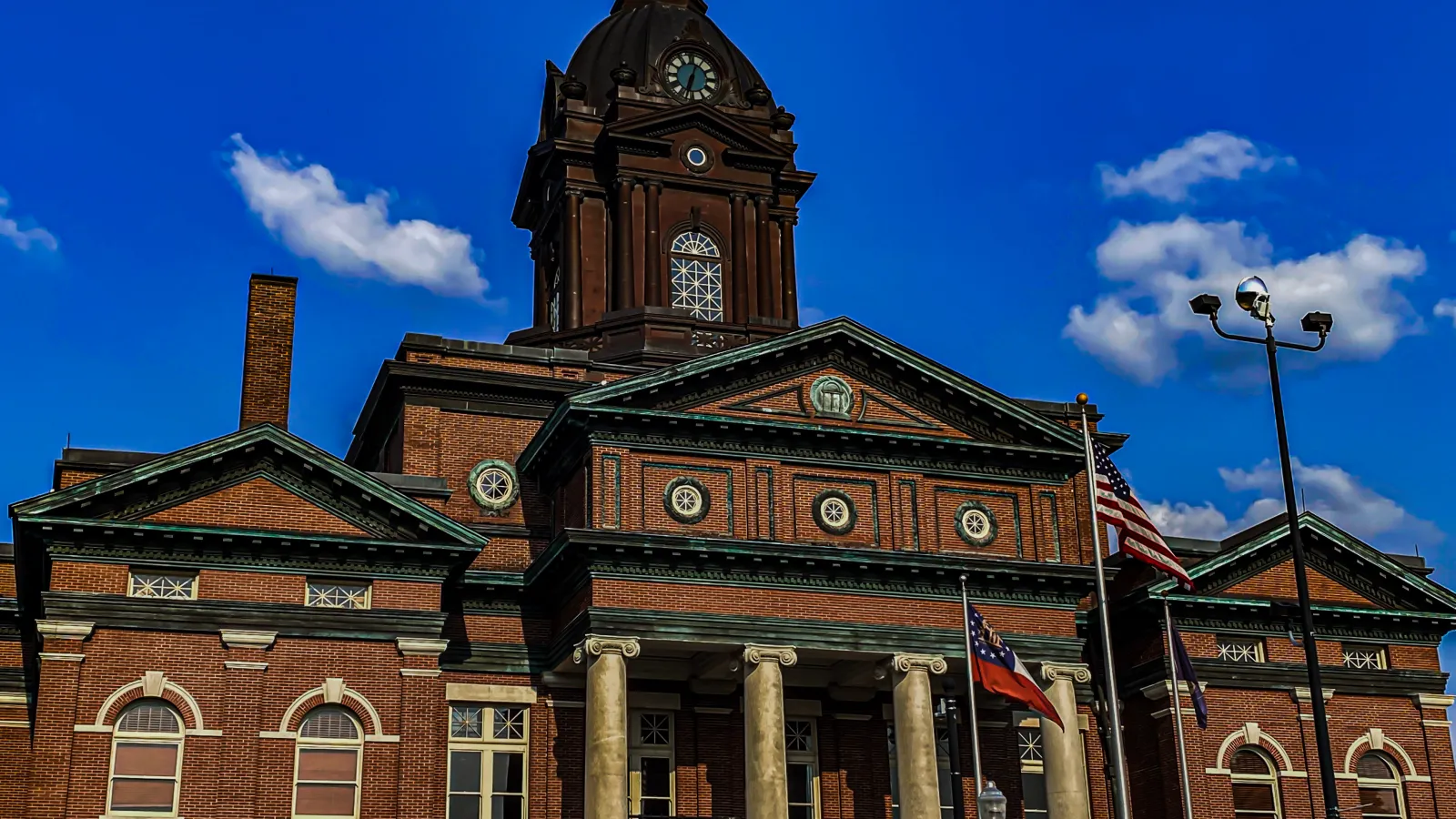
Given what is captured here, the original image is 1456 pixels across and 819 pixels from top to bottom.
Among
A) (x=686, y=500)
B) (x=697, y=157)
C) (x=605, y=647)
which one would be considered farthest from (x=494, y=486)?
(x=697, y=157)

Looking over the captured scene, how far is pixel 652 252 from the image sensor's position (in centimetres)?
5003

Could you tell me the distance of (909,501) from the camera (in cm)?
3934

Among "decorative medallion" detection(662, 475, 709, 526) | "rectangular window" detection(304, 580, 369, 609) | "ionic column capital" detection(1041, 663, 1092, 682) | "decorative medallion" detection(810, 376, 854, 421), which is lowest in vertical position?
"ionic column capital" detection(1041, 663, 1092, 682)

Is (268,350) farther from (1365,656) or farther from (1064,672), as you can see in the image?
(1365,656)

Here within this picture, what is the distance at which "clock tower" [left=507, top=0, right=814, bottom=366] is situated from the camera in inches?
1932

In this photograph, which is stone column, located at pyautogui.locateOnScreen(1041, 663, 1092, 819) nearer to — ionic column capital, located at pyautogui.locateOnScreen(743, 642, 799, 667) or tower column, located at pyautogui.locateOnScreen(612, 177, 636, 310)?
ionic column capital, located at pyautogui.locateOnScreen(743, 642, 799, 667)

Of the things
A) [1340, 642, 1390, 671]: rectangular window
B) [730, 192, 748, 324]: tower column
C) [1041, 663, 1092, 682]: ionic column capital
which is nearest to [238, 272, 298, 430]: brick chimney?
[730, 192, 748, 324]: tower column

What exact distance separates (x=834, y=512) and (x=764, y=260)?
46.9ft

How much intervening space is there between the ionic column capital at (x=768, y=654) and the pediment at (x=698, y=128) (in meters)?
19.1

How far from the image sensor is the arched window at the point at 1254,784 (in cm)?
4172

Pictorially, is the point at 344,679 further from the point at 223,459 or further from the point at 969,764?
the point at 969,764

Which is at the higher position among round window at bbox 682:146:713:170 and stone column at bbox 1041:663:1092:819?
round window at bbox 682:146:713:170

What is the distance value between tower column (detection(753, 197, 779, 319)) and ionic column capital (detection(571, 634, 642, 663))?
16.6 m

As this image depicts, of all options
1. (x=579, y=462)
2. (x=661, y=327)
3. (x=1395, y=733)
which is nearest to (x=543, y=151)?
(x=661, y=327)
